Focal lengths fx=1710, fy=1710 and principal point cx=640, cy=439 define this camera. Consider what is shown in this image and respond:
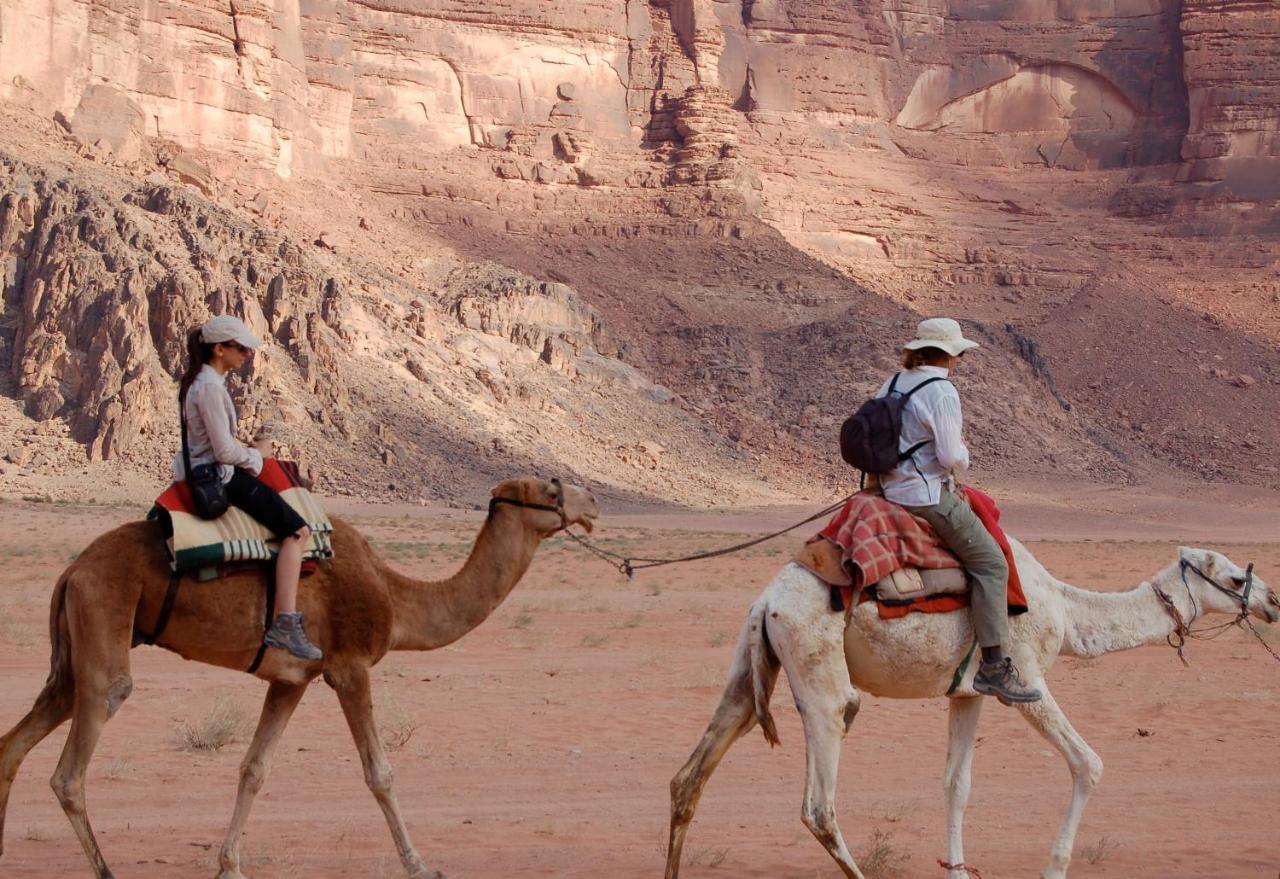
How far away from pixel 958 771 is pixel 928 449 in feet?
5.41

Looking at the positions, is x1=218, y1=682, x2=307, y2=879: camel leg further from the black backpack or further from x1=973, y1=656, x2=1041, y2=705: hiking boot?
x1=973, y1=656, x2=1041, y2=705: hiking boot

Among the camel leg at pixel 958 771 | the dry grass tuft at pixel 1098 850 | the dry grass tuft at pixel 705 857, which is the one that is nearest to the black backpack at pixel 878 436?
the camel leg at pixel 958 771

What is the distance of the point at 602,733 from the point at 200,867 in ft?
16.8

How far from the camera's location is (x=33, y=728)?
8.59 meters

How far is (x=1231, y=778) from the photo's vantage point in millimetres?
12273

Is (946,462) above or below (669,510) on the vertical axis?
above

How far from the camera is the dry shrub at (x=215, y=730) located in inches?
492

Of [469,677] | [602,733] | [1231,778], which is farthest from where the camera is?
[469,677]

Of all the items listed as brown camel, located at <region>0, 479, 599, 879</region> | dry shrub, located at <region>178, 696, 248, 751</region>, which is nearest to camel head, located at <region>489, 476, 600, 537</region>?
brown camel, located at <region>0, 479, 599, 879</region>

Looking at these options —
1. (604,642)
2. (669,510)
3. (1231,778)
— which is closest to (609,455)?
(669,510)

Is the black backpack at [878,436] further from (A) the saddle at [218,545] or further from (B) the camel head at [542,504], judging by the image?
(A) the saddle at [218,545]

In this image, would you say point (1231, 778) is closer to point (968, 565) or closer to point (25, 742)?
point (968, 565)

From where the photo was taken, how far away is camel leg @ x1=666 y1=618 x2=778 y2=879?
8352mm

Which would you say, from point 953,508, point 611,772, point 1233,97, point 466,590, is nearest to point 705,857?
point 466,590
